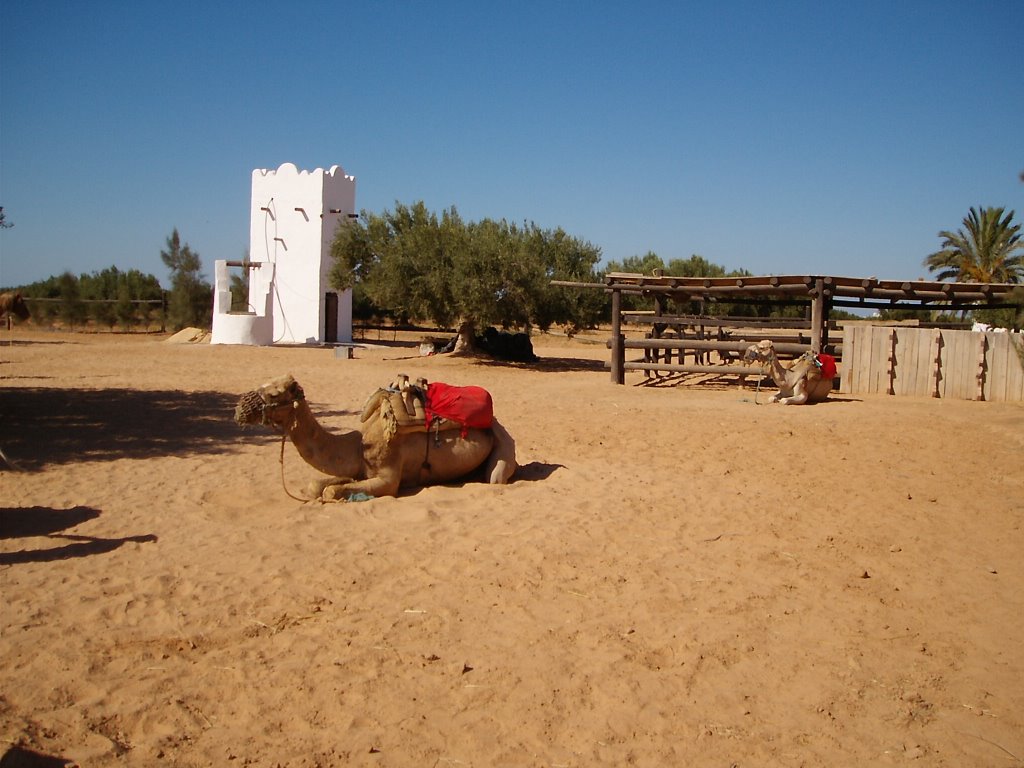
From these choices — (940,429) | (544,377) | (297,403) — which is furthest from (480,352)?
(297,403)

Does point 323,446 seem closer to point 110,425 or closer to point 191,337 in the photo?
point 110,425

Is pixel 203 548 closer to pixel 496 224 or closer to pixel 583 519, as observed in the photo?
pixel 583 519

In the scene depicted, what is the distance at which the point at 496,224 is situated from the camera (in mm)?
28984

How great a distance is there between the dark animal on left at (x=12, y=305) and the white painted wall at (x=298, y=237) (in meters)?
25.9

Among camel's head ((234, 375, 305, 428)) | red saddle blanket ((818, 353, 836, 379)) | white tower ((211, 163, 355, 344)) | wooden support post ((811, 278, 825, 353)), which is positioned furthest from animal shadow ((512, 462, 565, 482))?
white tower ((211, 163, 355, 344))

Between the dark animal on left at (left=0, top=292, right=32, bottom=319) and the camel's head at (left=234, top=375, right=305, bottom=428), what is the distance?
2128 millimetres

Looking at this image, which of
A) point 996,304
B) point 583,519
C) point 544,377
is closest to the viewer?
point 583,519

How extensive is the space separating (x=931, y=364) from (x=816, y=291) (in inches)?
106

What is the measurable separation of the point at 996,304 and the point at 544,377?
11050mm

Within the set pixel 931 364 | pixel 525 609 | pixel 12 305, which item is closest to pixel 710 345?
pixel 931 364

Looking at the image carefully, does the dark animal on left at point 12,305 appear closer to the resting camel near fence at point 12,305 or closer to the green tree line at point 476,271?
the resting camel near fence at point 12,305

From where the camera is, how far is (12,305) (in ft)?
24.3

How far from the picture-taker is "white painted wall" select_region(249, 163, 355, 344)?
33.2m

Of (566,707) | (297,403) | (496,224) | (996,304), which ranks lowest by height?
(566,707)
